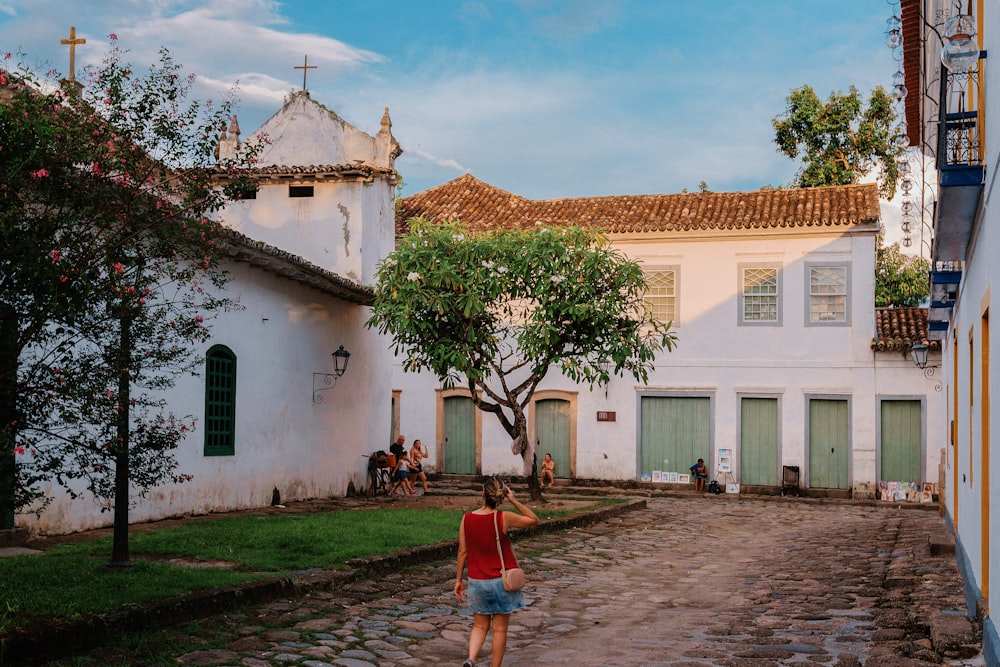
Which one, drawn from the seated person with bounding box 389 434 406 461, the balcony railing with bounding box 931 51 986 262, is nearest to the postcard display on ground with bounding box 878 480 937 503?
the seated person with bounding box 389 434 406 461

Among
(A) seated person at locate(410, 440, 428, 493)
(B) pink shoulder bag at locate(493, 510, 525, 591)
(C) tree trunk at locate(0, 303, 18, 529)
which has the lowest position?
(A) seated person at locate(410, 440, 428, 493)

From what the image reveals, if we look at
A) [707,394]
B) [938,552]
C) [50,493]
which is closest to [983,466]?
[938,552]

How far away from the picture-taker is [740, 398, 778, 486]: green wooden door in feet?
77.7

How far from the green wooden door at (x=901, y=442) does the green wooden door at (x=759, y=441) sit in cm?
233

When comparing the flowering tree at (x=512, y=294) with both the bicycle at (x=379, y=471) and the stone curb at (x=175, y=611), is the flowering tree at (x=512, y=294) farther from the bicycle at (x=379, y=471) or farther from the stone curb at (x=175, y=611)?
the stone curb at (x=175, y=611)

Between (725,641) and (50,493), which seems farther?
(50,493)

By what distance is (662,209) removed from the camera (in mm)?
25375

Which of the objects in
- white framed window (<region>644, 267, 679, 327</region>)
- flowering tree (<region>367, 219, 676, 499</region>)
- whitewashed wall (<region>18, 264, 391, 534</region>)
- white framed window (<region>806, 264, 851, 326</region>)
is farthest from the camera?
white framed window (<region>644, 267, 679, 327</region>)

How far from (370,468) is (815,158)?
57.8 feet

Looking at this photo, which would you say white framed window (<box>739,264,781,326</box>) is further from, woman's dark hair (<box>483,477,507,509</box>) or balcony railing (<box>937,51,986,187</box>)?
woman's dark hair (<box>483,477,507,509</box>)

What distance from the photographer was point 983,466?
7914 millimetres

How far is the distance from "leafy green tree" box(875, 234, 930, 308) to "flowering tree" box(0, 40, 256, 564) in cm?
2587

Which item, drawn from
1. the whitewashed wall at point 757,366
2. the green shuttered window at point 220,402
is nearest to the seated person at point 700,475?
the whitewashed wall at point 757,366

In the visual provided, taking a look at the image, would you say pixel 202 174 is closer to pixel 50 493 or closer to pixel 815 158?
pixel 50 493
